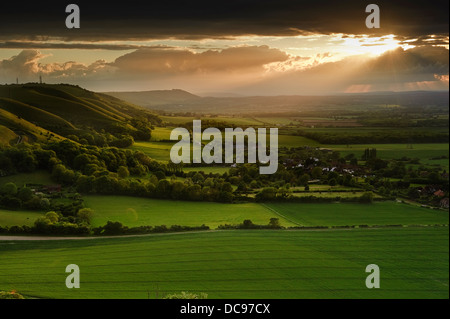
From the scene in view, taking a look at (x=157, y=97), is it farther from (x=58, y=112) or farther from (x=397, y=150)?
(x=397, y=150)

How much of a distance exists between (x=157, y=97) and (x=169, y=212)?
202 cm

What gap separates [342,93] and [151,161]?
347cm

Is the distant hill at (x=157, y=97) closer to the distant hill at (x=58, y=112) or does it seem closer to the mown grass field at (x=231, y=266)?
the distant hill at (x=58, y=112)

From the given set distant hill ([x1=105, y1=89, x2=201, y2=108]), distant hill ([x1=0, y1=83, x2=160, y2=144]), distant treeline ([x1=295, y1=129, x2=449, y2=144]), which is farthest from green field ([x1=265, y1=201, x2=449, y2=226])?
distant hill ([x1=0, y1=83, x2=160, y2=144])

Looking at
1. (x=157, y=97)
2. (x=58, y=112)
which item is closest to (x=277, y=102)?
(x=157, y=97)

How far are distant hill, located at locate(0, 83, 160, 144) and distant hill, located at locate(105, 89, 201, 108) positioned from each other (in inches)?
6.1

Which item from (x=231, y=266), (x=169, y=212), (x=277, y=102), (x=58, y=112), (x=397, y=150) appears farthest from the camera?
(x=277, y=102)

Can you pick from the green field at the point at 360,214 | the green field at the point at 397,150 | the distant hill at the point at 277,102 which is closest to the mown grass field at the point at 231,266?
the green field at the point at 360,214

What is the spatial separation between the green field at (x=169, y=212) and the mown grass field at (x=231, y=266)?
0.77 feet

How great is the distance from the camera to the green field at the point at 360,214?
268 inches

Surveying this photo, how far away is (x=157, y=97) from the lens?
7230 millimetres

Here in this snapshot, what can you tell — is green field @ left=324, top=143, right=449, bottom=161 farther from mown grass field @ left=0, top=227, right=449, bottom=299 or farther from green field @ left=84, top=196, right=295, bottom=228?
green field @ left=84, top=196, right=295, bottom=228

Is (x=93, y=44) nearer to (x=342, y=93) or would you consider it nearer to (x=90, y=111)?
(x=90, y=111)

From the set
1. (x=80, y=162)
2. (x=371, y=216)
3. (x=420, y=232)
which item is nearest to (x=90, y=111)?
(x=80, y=162)
